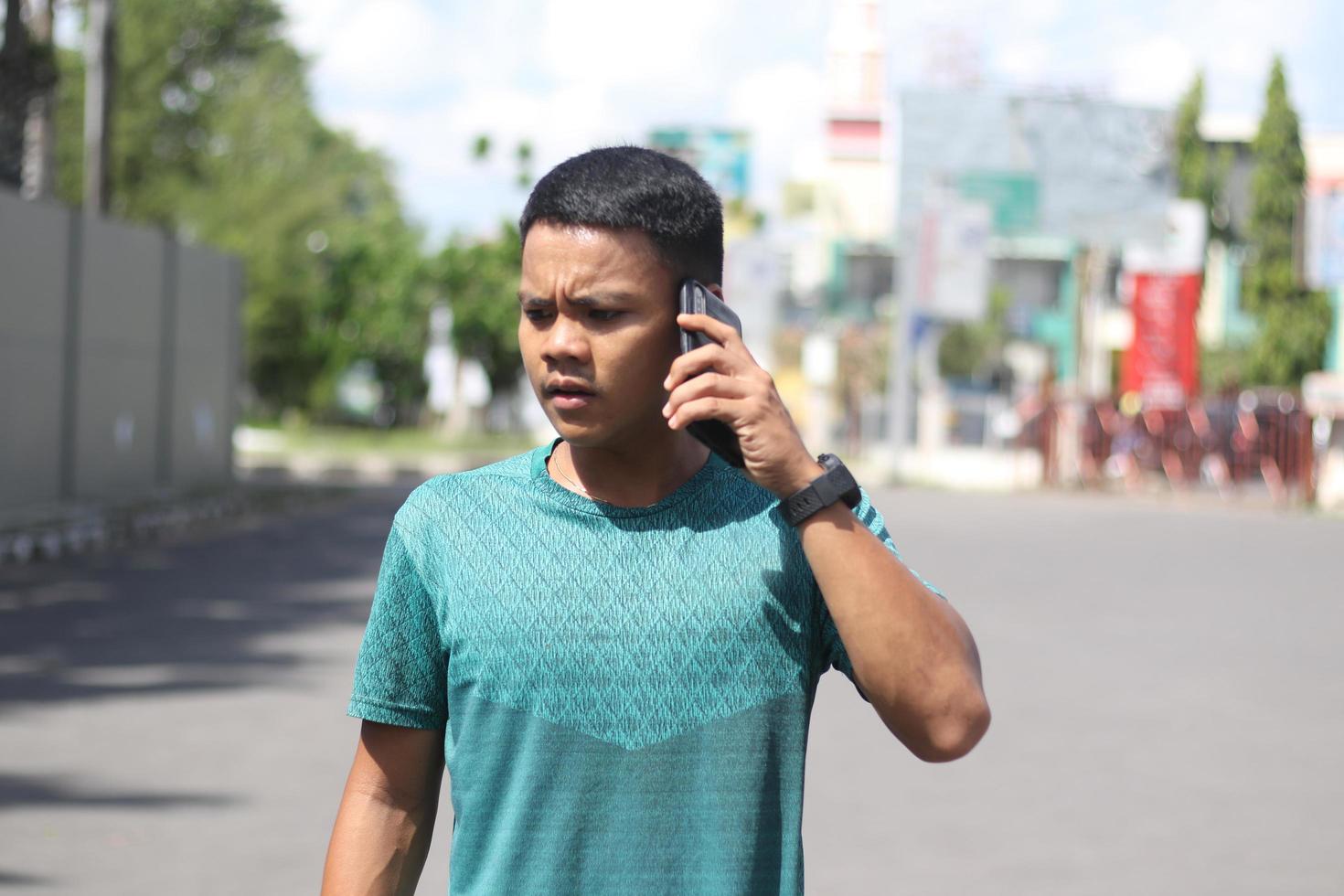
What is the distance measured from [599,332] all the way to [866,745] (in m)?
6.53

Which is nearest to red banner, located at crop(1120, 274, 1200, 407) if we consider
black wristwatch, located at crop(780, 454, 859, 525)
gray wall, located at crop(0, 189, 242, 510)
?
gray wall, located at crop(0, 189, 242, 510)

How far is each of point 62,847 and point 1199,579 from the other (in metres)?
12.6

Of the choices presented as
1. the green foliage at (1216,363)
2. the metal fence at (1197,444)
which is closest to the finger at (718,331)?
the metal fence at (1197,444)

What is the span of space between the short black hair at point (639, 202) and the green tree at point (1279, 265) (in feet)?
168

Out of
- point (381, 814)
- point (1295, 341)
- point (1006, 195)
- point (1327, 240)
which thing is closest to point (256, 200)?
point (1006, 195)

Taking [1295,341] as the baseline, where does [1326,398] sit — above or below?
below

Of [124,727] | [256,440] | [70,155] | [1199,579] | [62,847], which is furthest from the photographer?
[70,155]

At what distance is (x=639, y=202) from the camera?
2.32 m

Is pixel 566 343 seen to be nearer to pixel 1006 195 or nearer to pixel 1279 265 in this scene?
pixel 1006 195

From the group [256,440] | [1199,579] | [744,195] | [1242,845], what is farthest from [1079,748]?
[744,195]

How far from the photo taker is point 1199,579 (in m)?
17.2

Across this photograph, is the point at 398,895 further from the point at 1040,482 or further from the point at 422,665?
the point at 1040,482

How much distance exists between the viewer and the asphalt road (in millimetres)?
6352

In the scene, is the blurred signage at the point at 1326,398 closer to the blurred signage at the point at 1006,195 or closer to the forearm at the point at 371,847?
the blurred signage at the point at 1006,195
